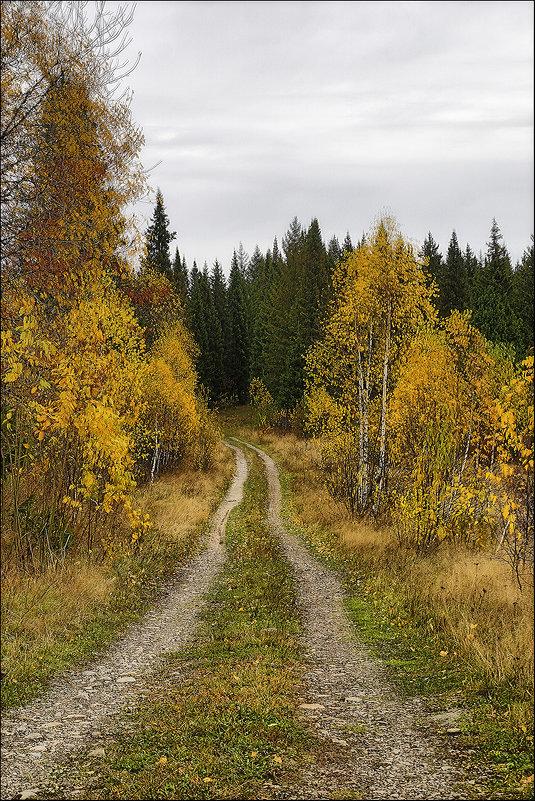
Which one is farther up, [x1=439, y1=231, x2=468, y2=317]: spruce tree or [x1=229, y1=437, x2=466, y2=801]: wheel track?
[x1=439, y1=231, x2=468, y2=317]: spruce tree

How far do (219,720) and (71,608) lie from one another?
159 inches

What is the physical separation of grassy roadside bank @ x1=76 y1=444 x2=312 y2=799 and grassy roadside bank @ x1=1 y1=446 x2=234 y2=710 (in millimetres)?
1283

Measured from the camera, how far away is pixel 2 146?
808cm

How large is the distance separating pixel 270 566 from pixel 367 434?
5662mm

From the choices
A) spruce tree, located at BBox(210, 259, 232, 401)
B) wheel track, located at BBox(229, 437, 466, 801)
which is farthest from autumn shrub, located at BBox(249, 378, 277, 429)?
wheel track, located at BBox(229, 437, 466, 801)

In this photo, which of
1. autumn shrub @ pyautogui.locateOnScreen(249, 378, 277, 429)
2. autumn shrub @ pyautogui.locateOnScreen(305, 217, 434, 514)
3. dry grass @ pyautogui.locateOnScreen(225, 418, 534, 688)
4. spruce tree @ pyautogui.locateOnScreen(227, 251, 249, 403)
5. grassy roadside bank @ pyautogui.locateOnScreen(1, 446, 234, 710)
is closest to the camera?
grassy roadside bank @ pyautogui.locateOnScreen(1, 446, 234, 710)

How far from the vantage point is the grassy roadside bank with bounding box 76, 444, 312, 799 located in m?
4.87

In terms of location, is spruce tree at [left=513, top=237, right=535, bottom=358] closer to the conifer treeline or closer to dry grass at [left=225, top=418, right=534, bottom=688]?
the conifer treeline

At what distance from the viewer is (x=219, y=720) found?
5977mm

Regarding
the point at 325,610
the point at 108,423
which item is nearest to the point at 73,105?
the point at 108,423

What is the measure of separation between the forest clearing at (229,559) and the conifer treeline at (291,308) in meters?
16.8

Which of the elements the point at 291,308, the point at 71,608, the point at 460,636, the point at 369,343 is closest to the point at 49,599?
the point at 71,608

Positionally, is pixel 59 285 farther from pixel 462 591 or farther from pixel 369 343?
pixel 369 343

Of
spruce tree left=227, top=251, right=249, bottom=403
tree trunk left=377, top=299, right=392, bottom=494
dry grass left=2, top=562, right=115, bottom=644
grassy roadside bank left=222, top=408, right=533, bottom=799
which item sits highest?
spruce tree left=227, top=251, right=249, bottom=403
